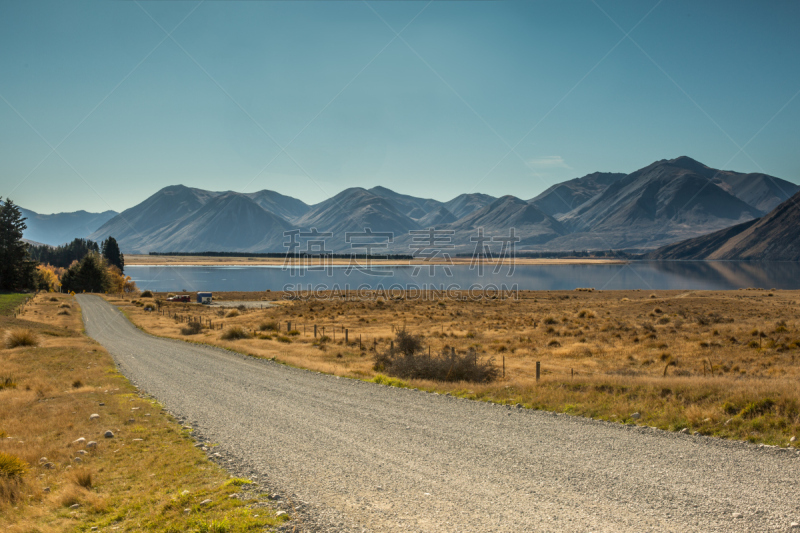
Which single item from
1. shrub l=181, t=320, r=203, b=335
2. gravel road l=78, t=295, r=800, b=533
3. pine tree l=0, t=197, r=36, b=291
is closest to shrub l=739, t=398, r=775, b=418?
gravel road l=78, t=295, r=800, b=533

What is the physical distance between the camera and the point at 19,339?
85.3 feet

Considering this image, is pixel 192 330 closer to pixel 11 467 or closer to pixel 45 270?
pixel 11 467

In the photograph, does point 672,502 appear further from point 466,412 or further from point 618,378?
point 618,378

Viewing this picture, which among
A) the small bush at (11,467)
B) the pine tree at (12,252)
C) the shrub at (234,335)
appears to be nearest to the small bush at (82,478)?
the small bush at (11,467)

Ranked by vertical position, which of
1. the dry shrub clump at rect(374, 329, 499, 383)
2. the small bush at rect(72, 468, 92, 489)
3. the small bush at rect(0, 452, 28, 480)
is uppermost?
the small bush at rect(0, 452, 28, 480)

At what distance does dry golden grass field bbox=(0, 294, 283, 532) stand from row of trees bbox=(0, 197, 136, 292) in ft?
247

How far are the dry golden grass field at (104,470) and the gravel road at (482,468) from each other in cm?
68

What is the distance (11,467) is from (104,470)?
4.38 feet

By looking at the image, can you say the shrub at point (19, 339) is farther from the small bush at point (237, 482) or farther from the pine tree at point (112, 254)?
the pine tree at point (112, 254)

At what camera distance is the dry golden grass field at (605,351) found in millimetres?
10223

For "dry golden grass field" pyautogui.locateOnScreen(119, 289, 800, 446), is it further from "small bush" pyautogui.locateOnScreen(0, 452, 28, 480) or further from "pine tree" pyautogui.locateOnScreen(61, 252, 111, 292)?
"pine tree" pyautogui.locateOnScreen(61, 252, 111, 292)

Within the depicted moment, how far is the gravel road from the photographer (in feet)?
19.3

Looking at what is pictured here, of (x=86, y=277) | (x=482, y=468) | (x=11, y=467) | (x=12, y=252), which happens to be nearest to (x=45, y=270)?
(x=86, y=277)

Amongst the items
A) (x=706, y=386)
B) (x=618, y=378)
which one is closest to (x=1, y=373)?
(x=618, y=378)
